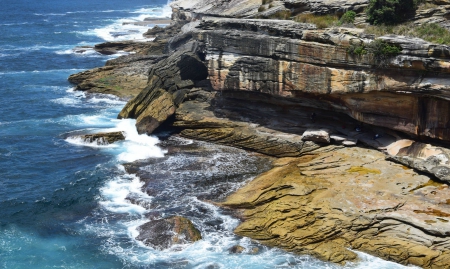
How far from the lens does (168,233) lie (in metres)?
29.4

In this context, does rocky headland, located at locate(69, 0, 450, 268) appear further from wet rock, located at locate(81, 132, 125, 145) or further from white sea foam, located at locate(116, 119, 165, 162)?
wet rock, located at locate(81, 132, 125, 145)

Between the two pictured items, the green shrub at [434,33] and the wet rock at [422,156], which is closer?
the wet rock at [422,156]

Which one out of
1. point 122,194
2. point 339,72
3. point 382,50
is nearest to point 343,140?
point 339,72

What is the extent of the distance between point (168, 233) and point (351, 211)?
10.1m

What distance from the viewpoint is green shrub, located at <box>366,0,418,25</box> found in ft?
118

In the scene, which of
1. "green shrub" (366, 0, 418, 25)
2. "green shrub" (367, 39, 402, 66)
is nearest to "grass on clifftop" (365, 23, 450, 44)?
"green shrub" (366, 0, 418, 25)

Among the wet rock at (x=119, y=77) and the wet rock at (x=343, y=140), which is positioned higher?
the wet rock at (x=119, y=77)

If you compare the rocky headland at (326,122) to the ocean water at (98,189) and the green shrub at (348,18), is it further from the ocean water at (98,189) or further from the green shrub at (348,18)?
the ocean water at (98,189)

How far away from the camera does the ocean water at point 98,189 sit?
92.5 ft

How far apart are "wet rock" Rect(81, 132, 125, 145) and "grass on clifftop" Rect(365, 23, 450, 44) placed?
21.5 m

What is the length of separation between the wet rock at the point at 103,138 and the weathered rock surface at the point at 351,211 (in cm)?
1451

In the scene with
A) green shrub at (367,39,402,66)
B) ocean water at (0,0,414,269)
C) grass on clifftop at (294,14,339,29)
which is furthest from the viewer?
grass on clifftop at (294,14,339,29)

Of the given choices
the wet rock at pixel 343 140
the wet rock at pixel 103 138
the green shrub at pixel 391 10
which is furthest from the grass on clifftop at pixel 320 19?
the wet rock at pixel 103 138

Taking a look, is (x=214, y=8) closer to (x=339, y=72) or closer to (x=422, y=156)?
(x=339, y=72)
